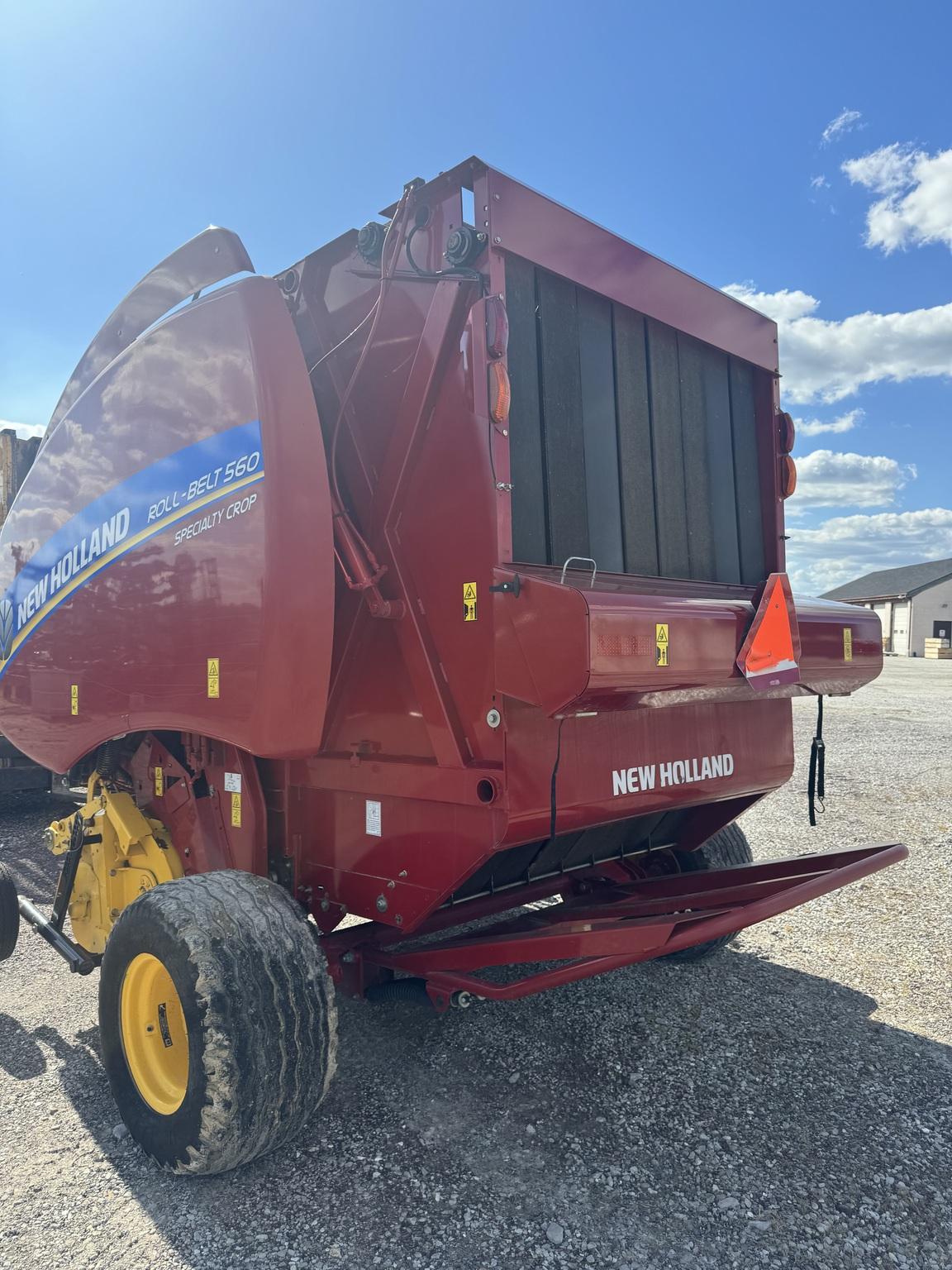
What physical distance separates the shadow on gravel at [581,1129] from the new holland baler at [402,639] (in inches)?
10.6

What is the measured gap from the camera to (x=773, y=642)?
3.04m

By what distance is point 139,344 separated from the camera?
135 inches

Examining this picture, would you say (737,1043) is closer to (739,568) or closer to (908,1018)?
(908,1018)

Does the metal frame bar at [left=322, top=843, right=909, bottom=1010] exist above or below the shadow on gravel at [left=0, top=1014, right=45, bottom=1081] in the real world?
above

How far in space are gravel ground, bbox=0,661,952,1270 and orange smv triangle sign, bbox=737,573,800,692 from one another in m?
1.46

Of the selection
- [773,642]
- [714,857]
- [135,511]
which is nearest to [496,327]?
[773,642]

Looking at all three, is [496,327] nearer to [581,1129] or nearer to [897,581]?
[581,1129]

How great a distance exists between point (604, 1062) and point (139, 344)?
319 centimetres

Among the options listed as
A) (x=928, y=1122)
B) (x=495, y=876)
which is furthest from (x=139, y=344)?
(x=928, y=1122)

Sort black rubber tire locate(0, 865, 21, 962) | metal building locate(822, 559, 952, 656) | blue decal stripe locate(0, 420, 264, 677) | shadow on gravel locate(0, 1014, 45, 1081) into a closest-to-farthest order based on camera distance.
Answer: blue decal stripe locate(0, 420, 264, 677)
shadow on gravel locate(0, 1014, 45, 1081)
black rubber tire locate(0, 865, 21, 962)
metal building locate(822, 559, 952, 656)

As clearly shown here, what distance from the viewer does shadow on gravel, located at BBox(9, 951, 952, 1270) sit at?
2.48 m

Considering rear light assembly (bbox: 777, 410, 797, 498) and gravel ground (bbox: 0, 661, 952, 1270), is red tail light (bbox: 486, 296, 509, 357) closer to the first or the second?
rear light assembly (bbox: 777, 410, 797, 498)

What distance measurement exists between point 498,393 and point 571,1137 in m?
2.32

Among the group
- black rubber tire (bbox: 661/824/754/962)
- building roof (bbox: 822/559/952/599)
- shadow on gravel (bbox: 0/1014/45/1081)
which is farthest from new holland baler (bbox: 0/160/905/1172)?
building roof (bbox: 822/559/952/599)
